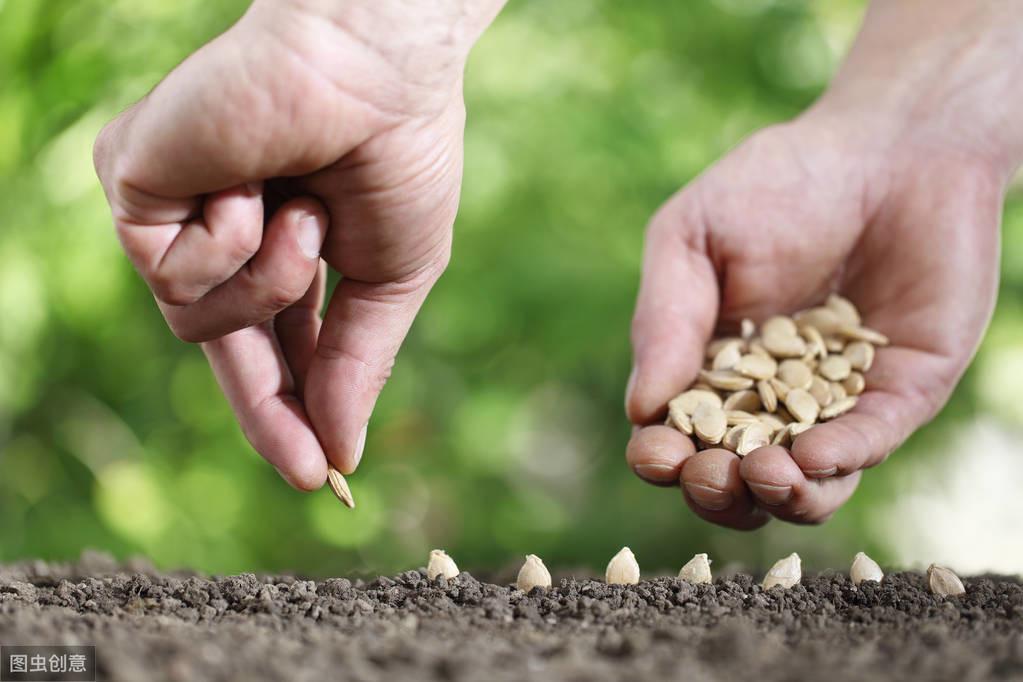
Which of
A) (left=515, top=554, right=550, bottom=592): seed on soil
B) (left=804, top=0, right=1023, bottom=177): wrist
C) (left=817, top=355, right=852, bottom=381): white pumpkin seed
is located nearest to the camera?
(left=515, top=554, right=550, bottom=592): seed on soil

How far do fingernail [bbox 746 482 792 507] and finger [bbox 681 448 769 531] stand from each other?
25 mm

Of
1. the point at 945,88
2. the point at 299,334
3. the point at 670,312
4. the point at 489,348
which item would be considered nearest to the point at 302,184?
the point at 299,334

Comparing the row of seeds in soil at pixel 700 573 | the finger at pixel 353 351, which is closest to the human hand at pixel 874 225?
the row of seeds in soil at pixel 700 573

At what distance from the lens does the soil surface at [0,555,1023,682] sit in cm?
67

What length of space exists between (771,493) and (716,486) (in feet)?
0.21

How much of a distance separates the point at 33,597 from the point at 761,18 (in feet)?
8.12

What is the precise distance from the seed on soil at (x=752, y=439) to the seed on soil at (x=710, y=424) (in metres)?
0.03

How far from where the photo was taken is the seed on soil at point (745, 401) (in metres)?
1.36

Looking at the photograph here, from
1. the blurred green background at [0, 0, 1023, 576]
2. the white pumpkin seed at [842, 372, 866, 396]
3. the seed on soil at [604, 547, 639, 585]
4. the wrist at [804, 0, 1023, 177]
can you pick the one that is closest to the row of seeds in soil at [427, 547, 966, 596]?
the seed on soil at [604, 547, 639, 585]

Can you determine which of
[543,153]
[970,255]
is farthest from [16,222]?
[970,255]

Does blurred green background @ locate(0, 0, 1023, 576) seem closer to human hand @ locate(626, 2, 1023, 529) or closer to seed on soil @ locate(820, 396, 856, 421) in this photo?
human hand @ locate(626, 2, 1023, 529)

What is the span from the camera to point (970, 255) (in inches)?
58.6

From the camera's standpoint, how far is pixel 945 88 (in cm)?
164

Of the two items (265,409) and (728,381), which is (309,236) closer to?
(265,409)
